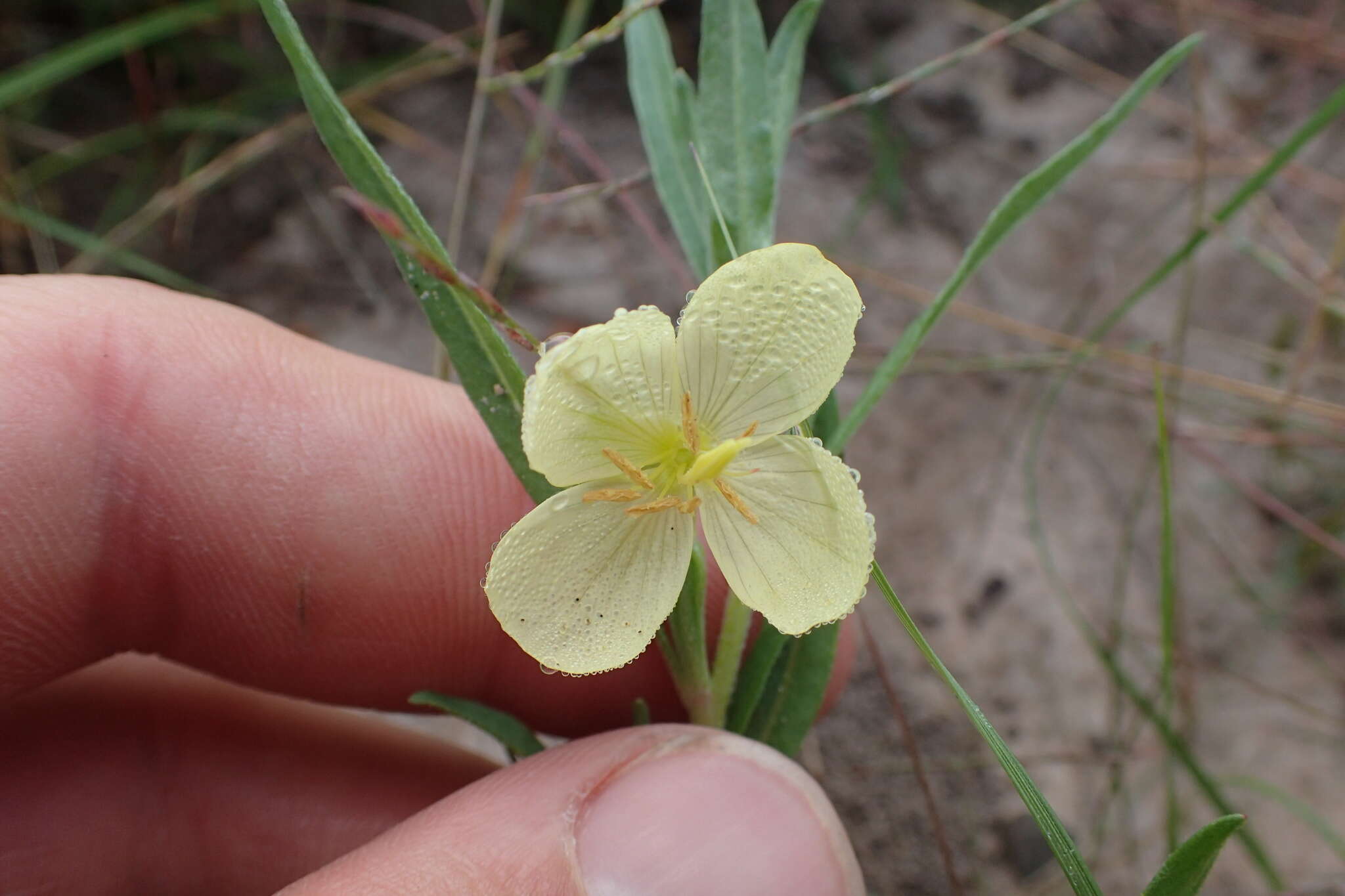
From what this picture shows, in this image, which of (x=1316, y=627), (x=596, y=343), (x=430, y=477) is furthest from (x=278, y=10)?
(x=1316, y=627)

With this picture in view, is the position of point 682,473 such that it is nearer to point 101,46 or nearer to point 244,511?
point 244,511

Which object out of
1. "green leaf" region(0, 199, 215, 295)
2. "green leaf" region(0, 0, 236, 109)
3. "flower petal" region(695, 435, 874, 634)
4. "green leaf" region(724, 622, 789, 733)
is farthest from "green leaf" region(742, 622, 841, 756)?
"green leaf" region(0, 0, 236, 109)

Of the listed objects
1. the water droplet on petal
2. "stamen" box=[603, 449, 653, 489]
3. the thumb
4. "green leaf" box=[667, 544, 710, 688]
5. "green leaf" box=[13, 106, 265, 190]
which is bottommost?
the thumb

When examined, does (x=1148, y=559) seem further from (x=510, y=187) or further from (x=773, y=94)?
(x=510, y=187)

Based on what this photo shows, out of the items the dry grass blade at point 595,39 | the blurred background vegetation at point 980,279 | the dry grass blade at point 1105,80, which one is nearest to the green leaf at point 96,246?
the blurred background vegetation at point 980,279

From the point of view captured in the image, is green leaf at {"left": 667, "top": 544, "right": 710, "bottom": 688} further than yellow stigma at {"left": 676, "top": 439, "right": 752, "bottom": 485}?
Yes

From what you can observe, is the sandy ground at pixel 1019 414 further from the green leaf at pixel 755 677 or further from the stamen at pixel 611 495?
the stamen at pixel 611 495

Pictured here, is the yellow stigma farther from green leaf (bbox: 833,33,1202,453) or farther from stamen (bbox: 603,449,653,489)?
green leaf (bbox: 833,33,1202,453)
